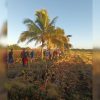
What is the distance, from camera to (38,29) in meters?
9.05

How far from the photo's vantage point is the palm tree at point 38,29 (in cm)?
888

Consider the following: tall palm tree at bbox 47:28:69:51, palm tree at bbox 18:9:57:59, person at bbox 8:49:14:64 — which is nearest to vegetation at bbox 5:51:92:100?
person at bbox 8:49:14:64

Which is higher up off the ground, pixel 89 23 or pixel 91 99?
pixel 89 23

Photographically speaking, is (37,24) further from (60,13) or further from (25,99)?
(25,99)

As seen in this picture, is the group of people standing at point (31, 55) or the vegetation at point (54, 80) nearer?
the vegetation at point (54, 80)

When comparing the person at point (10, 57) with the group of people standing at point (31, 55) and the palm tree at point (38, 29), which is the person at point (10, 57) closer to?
the group of people standing at point (31, 55)

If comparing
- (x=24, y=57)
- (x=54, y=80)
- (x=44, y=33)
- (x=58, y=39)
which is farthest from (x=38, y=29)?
Result: (x=54, y=80)

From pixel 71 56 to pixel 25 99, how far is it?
1460 mm

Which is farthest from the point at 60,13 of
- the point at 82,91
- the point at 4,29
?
the point at 82,91

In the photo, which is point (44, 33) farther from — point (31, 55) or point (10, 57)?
point (10, 57)

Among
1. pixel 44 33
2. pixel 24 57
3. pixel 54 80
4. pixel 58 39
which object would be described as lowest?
pixel 54 80

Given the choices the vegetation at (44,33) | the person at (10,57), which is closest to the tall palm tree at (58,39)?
the vegetation at (44,33)

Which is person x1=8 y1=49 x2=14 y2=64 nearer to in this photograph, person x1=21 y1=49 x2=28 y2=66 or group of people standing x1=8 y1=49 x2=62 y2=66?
group of people standing x1=8 y1=49 x2=62 y2=66

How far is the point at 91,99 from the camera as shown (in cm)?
870
